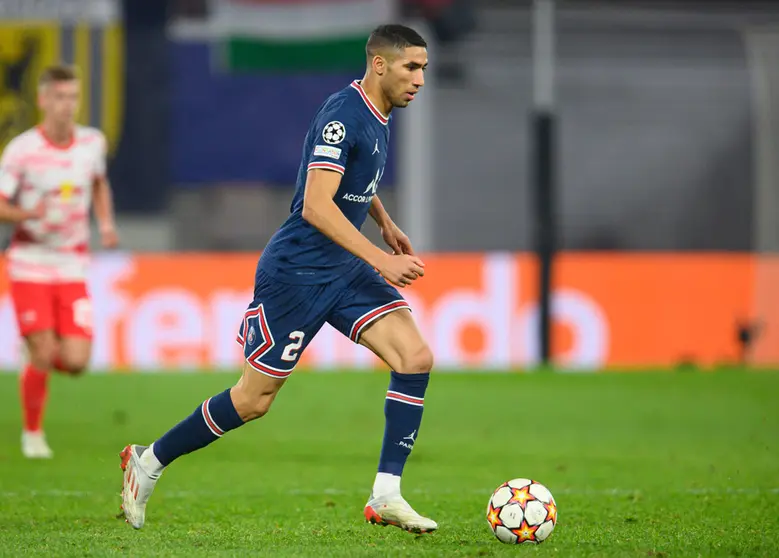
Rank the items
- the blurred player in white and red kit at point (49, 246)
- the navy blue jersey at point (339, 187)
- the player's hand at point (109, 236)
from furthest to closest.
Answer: the player's hand at point (109, 236), the blurred player in white and red kit at point (49, 246), the navy blue jersey at point (339, 187)

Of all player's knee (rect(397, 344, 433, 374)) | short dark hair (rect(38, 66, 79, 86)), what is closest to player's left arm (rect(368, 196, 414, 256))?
player's knee (rect(397, 344, 433, 374))

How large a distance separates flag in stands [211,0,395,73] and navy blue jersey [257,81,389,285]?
13663 mm

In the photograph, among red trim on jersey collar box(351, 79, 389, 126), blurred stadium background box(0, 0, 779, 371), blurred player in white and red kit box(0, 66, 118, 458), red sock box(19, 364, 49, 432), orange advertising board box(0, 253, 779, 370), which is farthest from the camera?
blurred stadium background box(0, 0, 779, 371)

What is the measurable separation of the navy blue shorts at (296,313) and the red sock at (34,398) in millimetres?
3424

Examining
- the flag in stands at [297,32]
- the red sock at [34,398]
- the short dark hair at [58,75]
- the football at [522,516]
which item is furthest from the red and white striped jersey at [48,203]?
the flag in stands at [297,32]

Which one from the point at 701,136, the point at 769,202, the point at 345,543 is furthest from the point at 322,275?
the point at 701,136

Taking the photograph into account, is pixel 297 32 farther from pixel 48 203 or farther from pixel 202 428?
pixel 202 428

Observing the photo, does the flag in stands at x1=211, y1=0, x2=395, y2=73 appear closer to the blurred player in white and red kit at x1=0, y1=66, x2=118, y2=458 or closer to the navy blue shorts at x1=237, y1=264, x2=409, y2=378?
the blurred player in white and red kit at x1=0, y1=66, x2=118, y2=458

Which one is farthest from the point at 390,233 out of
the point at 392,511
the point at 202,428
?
the point at 392,511

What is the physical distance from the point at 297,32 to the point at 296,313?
14220 millimetres

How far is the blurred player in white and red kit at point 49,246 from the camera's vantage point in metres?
→ 8.55

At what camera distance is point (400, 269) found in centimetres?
523

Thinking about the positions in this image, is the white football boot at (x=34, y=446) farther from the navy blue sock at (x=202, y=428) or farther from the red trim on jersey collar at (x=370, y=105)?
the red trim on jersey collar at (x=370, y=105)

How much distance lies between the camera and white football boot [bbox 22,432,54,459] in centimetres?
860
